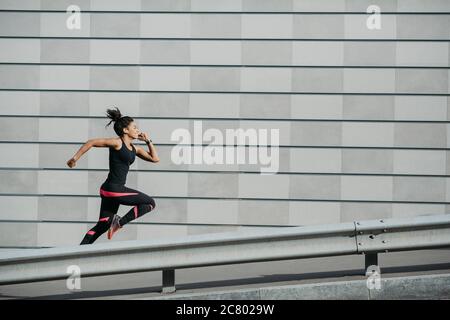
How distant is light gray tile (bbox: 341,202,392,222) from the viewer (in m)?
10.2

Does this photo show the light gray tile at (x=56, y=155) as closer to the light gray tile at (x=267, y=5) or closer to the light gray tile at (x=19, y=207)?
the light gray tile at (x=19, y=207)

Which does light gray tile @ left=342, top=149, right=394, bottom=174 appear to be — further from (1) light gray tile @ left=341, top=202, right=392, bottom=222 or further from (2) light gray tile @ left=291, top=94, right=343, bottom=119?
(2) light gray tile @ left=291, top=94, right=343, bottom=119

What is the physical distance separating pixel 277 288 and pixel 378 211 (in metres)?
4.42

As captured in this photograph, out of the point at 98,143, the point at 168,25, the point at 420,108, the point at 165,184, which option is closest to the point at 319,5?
the point at 420,108

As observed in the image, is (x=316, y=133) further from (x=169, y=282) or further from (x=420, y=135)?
(x=169, y=282)

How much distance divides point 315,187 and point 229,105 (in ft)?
6.26

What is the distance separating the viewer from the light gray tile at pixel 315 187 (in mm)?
10242

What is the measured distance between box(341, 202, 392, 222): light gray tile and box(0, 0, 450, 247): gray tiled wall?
0.02 metres

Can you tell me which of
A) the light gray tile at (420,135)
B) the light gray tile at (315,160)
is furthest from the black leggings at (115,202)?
the light gray tile at (420,135)

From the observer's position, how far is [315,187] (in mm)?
10266
